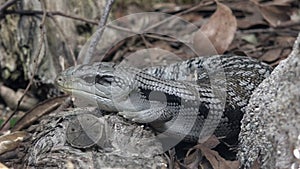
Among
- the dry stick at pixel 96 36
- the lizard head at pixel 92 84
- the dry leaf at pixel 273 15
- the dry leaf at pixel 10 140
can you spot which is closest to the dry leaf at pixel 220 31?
the dry leaf at pixel 273 15

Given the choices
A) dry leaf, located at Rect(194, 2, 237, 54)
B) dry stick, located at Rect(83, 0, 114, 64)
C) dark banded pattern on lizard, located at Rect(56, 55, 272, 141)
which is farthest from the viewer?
dry leaf, located at Rect(194, 2, 237, 54)

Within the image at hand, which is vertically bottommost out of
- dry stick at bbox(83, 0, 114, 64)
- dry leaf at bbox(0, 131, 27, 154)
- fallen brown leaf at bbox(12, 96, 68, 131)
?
fallen brown leaf at bbox(12, 96, 68, 131)

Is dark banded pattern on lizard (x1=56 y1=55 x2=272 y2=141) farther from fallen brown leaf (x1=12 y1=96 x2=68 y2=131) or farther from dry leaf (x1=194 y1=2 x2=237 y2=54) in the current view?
dry leaf (x1=194 y1=2 x2=237 y2=54)

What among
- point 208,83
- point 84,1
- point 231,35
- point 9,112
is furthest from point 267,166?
point 84,1

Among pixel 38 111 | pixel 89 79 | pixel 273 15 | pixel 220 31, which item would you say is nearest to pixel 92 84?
pixel 89 79

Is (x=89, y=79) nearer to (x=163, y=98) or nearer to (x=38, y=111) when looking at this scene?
(x=163, y=98)

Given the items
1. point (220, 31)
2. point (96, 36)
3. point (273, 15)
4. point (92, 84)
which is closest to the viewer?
point (92, 84)

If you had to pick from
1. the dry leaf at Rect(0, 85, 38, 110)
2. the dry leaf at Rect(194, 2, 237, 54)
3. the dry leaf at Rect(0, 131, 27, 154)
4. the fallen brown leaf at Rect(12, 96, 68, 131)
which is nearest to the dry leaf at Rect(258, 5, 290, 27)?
the dry leaf at Rect(194, 2, 237, 54)

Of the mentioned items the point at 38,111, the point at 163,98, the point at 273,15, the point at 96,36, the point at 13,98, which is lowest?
the point at 273,15

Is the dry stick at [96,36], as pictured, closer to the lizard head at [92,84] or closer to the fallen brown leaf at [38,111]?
the fallen brown leaf at [38,111]
